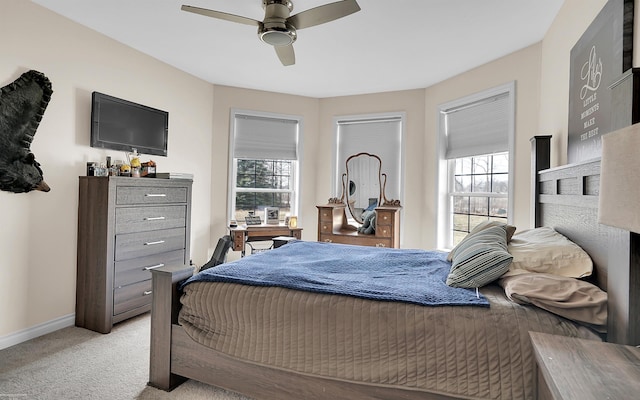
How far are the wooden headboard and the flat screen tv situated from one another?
138 inches

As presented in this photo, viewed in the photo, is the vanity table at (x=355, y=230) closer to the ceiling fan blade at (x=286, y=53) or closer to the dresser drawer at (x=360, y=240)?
the dresser drawer at (x=360, y=240)

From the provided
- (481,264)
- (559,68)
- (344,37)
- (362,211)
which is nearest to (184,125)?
(344,37)

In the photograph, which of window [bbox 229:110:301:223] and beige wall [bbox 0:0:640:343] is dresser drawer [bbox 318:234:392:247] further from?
window [bbox 229:110:301:223]

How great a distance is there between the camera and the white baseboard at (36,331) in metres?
2.35

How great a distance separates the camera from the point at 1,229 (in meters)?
2.31

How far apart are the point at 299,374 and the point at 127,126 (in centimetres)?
282

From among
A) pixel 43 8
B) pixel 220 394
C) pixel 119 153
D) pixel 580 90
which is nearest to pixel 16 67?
pixel 43 8

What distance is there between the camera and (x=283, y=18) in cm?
222

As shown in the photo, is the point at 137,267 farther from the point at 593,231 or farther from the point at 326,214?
the point at 593,231

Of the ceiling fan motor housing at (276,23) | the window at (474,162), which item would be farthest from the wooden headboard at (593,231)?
the ceiling fan motor housing at (276,23)

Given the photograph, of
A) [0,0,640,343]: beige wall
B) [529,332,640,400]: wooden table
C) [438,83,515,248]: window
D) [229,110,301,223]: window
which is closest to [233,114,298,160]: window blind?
[229,110,301,223]: window

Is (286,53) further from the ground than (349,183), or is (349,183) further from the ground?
(286,53)

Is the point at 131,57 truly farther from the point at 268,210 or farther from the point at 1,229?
the point at 268,210

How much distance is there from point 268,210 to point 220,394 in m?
2.86
